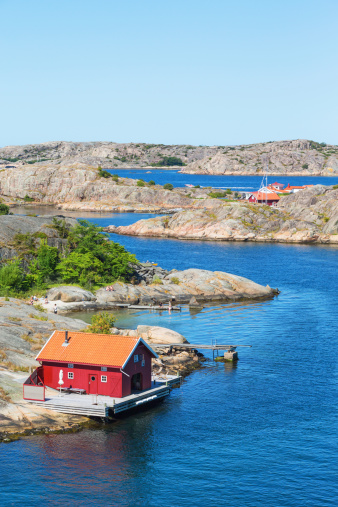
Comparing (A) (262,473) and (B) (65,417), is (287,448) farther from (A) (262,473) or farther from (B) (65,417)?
(B) (65,417)

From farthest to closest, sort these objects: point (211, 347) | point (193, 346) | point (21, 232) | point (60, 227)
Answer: point (60, 227) → point (21, 232) → point (211, 347) → point (193, 346)

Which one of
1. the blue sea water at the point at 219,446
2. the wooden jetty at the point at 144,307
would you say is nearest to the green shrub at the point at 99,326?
the blue sea water at the point at 219,446

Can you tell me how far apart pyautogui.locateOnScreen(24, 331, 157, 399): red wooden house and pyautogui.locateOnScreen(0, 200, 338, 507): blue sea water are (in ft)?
8.71

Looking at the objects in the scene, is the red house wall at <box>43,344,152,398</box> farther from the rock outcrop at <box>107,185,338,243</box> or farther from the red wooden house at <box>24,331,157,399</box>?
the rock outcrop at <box>107,185,338,243</box>

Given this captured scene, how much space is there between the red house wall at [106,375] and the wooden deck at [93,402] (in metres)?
0.60

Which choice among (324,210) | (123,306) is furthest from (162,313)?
(324,210)

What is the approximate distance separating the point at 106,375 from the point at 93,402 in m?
2.22

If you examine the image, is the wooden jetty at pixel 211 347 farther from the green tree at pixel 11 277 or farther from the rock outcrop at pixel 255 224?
the rock outcrop at pixel 255 224

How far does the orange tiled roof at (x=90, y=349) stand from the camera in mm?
46719

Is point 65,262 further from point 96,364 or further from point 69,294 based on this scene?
point 96,364

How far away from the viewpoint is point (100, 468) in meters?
38.6

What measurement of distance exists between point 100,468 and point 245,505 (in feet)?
29.5

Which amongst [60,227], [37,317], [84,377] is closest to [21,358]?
[84,377]

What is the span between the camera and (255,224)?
16812cm
